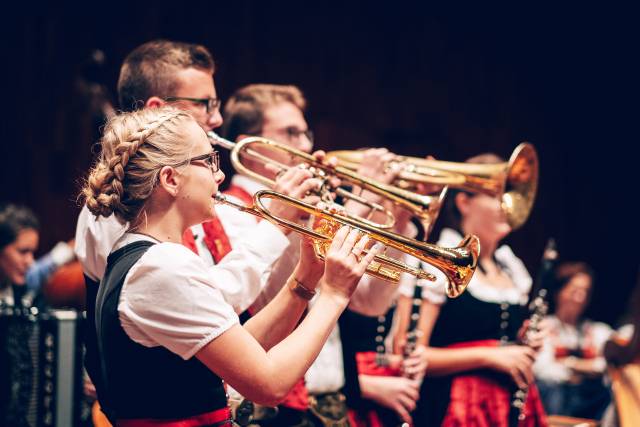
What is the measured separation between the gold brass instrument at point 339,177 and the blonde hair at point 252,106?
5.2 inches

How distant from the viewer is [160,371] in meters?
1.69

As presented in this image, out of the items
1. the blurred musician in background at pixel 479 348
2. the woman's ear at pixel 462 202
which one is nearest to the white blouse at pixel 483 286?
the blurred musician in background at pixel 479 348

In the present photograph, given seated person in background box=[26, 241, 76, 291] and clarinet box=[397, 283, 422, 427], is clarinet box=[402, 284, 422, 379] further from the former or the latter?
seated person in background box=[26, 241, 76, 291]

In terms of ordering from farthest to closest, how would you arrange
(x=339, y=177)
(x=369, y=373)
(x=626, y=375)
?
1. (x=626, y=375)
2. (x=369, y=373)
3. (x=339, y=177)

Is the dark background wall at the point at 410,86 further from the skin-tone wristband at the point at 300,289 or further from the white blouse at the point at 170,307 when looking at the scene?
the white blouse at the point at 170,307

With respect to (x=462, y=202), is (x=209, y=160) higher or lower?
higher

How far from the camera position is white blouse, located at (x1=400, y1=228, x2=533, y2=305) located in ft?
11.0

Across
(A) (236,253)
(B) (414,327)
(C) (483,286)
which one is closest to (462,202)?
(C) (483,286)

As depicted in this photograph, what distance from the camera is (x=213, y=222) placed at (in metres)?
2.54

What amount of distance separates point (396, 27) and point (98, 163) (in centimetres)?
481

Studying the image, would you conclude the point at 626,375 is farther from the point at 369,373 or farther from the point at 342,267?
the point at 342,267

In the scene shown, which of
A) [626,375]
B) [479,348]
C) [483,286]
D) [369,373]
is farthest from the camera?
[626,375]

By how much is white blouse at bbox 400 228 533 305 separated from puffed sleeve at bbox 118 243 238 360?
5.39 feet

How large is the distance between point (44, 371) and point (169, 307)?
1.95m
